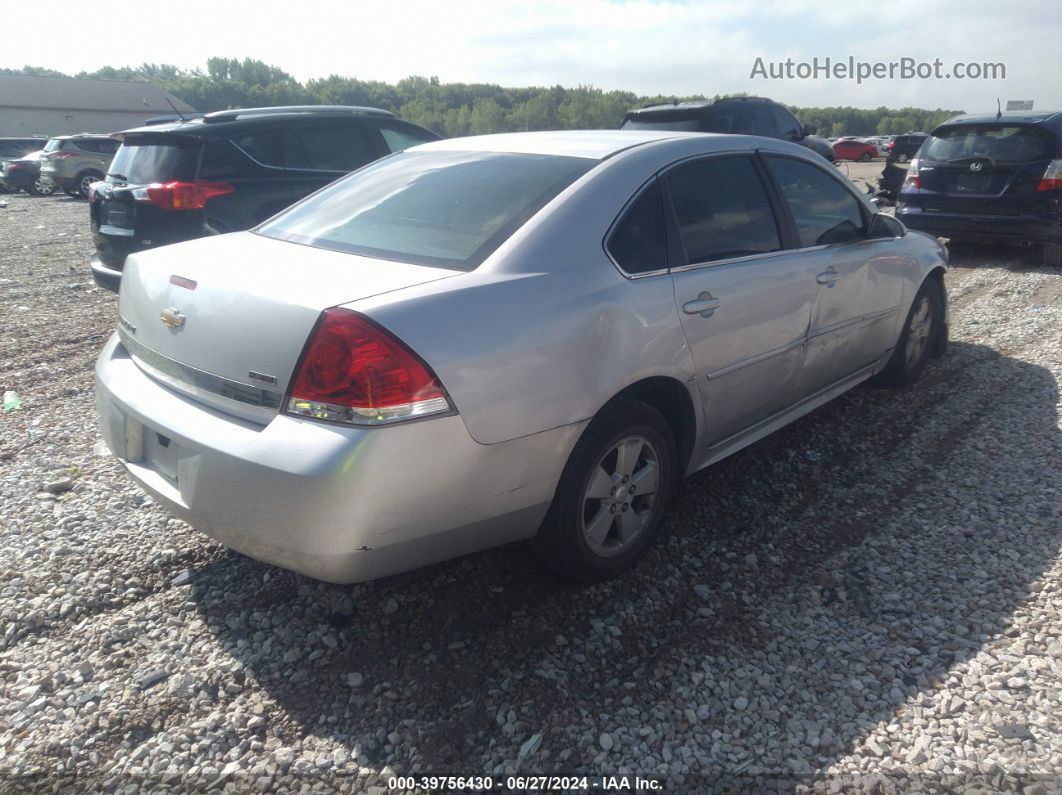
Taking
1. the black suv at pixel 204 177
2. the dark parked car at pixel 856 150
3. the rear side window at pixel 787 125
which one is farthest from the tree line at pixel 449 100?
Result: the black suv at pixel 204 177

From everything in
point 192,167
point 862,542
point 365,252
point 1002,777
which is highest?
point 192,167

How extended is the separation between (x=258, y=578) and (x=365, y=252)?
1359 mm

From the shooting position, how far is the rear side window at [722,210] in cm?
327

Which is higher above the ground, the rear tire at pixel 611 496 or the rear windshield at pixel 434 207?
the rear windshield at pixel 434 207

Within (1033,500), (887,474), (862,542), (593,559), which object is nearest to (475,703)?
(593,559)

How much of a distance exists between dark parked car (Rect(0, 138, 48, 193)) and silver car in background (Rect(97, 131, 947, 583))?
93.6ft

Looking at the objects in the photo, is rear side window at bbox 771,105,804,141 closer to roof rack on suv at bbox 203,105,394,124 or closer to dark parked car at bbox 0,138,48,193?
roof rack on suv at bbox 203,105,394,124

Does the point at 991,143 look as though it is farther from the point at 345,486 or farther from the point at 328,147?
the point at 345,486

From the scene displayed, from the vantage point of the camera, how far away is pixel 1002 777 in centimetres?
216

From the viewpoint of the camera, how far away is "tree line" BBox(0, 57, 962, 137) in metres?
45.2

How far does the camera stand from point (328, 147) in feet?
23.3

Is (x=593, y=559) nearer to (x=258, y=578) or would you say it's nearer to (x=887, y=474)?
(x=258, y=578)

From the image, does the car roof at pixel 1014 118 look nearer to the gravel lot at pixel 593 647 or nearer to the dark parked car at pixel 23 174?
the gravel lot at pixel 593 647

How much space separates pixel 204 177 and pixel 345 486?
16.0ft
